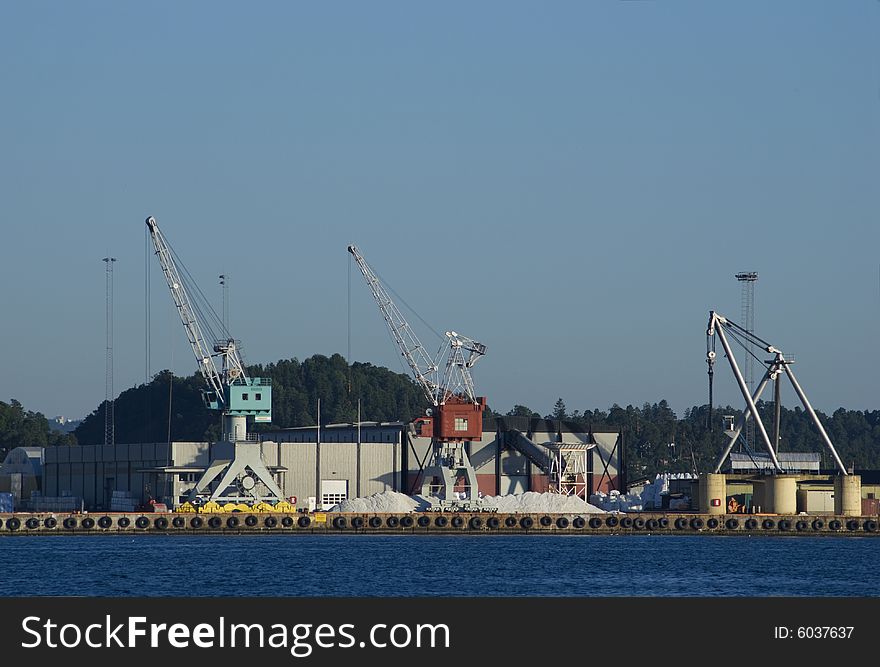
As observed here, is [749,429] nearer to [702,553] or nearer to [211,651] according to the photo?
[702,553]

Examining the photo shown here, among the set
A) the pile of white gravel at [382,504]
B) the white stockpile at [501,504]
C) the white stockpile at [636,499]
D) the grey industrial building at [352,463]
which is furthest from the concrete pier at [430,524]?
the white stockpile at [636,499]

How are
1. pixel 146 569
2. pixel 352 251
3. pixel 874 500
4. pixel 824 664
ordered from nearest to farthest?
1. pixel 824 664
2. pixel 146 569
3. pixel 874 500
4. pixel 352 251

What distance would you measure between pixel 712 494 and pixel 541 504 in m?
13.2

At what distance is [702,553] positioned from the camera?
3816 inches

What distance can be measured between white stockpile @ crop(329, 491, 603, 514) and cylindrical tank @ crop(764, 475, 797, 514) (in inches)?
521

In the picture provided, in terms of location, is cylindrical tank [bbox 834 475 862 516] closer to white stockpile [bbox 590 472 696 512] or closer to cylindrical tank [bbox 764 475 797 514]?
cylindrical tank [bbox 764 475 797 514]

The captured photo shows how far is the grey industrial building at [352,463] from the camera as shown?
135000mm

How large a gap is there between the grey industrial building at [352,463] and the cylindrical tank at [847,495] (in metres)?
22.7

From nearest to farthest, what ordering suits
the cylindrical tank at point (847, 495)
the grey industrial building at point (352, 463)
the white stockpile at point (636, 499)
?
the cylindrical tank at point (847, 495) → the grey industrial building at point (352, 463) → the white stockpile at point (636, 499)

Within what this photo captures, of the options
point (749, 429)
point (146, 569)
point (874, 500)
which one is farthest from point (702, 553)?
point (749, 429)

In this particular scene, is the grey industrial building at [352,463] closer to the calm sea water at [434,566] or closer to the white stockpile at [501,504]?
the white stockpile at [501,504]

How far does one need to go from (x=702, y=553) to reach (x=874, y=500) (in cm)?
4222

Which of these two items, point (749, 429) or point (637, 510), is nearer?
point (637, 510)

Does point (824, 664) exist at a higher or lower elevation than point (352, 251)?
lower
